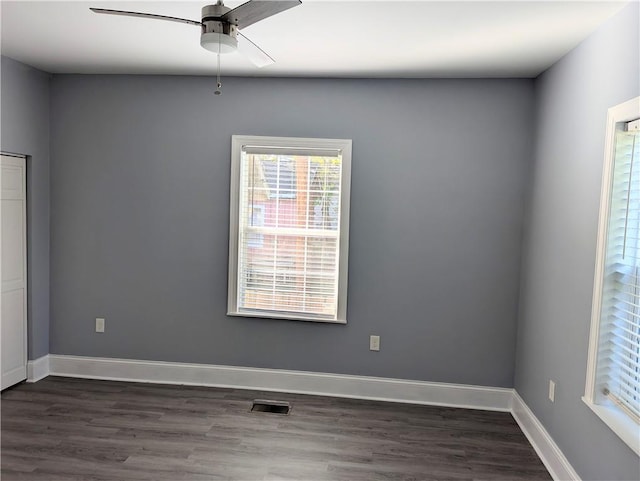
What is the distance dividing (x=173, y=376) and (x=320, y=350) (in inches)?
48.7

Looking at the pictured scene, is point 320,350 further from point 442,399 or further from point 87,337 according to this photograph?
point 87,337

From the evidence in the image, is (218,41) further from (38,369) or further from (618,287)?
(38,369)

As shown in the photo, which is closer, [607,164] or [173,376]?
[607,164]

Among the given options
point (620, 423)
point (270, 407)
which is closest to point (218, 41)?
point (620, 423)

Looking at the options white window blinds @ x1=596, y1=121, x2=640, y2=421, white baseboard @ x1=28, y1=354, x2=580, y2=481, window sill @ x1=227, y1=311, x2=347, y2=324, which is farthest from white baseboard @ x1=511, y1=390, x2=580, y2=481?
Answer: window sill @ x1=227, y1=311, x2=347, y2=324

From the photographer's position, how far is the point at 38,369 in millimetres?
4109

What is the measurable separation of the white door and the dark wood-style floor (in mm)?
230

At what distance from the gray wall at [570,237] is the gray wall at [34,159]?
3788mm

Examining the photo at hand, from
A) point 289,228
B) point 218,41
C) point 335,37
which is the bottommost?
point 289,228

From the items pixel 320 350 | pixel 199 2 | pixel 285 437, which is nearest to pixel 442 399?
pixel 320 350

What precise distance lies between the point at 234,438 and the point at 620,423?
7.15 feet

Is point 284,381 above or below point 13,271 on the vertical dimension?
below

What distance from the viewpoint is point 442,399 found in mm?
3893

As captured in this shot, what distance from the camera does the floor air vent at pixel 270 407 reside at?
367 centimetres
